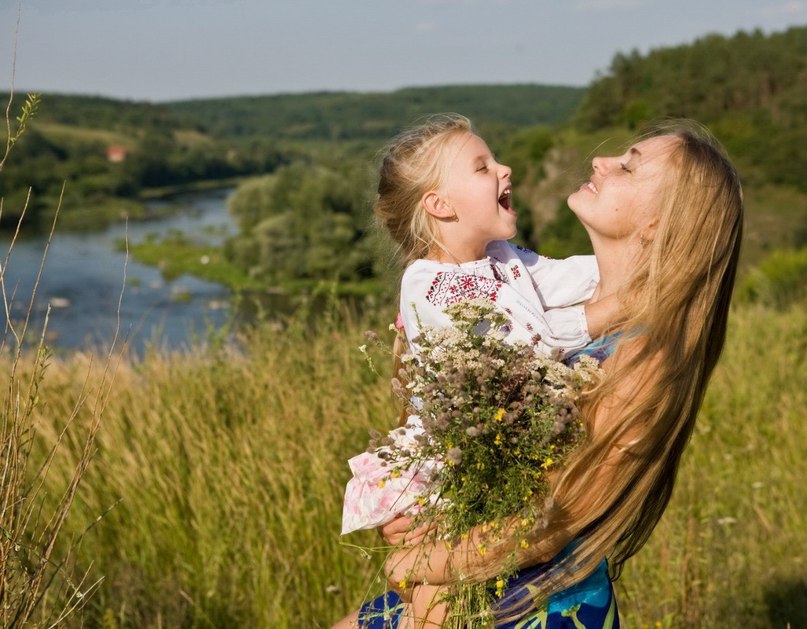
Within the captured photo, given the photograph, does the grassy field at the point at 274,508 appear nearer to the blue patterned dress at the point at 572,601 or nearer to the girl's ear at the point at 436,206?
the girl's ear at the point at 436,206

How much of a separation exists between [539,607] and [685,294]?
73 cm

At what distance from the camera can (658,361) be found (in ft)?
5.96

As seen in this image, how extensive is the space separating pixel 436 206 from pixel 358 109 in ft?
540

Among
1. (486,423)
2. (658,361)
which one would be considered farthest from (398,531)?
(658,361)

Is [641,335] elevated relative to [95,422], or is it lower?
elevated

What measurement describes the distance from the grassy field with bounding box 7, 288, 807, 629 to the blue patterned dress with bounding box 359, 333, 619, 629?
1054mm

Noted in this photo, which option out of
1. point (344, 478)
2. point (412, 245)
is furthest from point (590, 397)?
point (344, 478)

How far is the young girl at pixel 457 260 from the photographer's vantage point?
201 cm

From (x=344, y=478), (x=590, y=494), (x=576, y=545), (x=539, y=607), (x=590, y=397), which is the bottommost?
(x=344, y=478)

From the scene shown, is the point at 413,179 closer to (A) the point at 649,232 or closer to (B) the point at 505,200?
(B) the point at 505,200

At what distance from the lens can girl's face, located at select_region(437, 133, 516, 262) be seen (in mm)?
2285

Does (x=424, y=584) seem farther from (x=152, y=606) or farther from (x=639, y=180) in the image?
(x=152, y=606)

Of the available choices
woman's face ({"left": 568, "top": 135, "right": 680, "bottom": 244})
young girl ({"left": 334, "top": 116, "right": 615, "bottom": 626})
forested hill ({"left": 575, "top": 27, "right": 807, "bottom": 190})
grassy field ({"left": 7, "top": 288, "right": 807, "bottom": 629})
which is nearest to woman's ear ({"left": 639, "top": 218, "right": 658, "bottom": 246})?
woman's face ({"left": 568, "top": 135, "right": 680, "bottom": 244})

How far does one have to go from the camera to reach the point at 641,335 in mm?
1823
